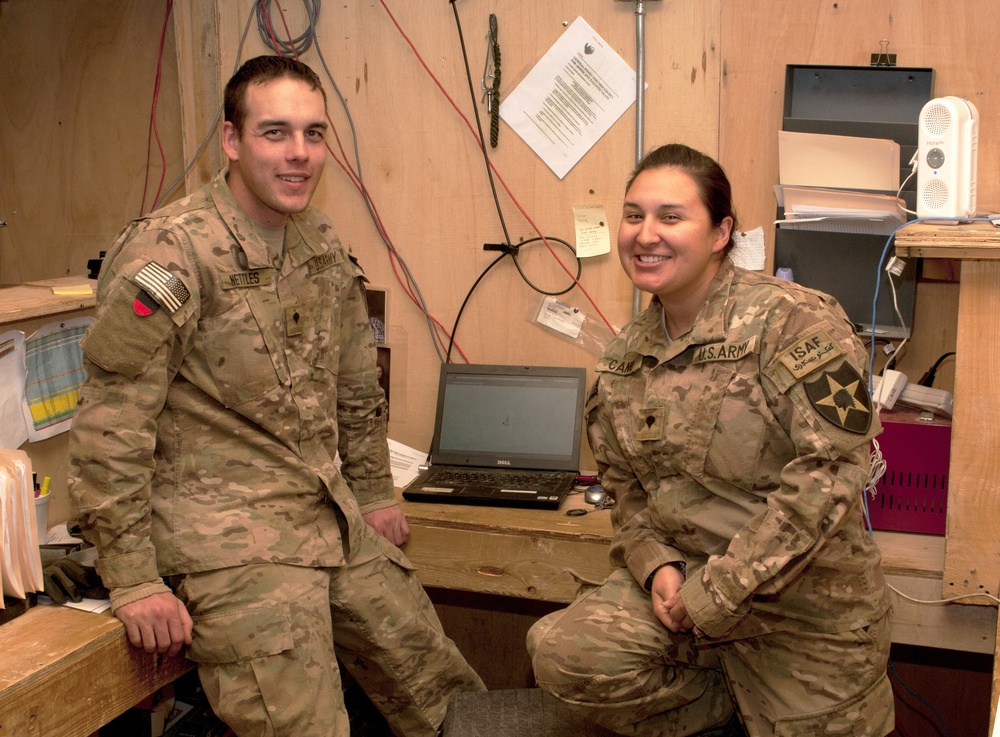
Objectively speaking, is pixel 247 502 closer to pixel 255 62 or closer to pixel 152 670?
pixel 152 670

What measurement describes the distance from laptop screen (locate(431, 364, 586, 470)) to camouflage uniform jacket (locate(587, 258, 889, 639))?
600 mm

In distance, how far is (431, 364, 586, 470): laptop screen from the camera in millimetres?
2490

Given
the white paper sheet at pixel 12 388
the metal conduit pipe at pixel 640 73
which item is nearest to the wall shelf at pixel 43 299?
the white paper sheet at pixel 12 388

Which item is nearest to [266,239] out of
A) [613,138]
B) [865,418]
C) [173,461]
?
[173,461]

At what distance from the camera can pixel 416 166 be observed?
2.62 m

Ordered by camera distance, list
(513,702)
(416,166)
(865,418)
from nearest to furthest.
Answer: (865,418), (513,702), (416,166)

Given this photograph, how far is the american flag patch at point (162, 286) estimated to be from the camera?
171 cm

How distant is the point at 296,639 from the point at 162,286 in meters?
0.66

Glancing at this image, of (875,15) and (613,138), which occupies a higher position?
(875,15)

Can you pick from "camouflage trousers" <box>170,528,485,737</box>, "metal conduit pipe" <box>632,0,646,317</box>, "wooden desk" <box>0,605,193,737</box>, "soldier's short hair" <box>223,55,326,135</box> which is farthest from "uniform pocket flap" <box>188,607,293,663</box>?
"metal conduit pipe" <box>632,0,646,317</box>

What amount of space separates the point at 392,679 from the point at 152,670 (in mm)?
464

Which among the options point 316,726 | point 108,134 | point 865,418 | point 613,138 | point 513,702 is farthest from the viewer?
point 108,134

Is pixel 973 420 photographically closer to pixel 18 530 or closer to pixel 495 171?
pixel 495 171

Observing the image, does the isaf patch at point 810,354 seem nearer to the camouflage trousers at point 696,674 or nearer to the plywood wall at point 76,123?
the camouflage trousers at point 696,674
